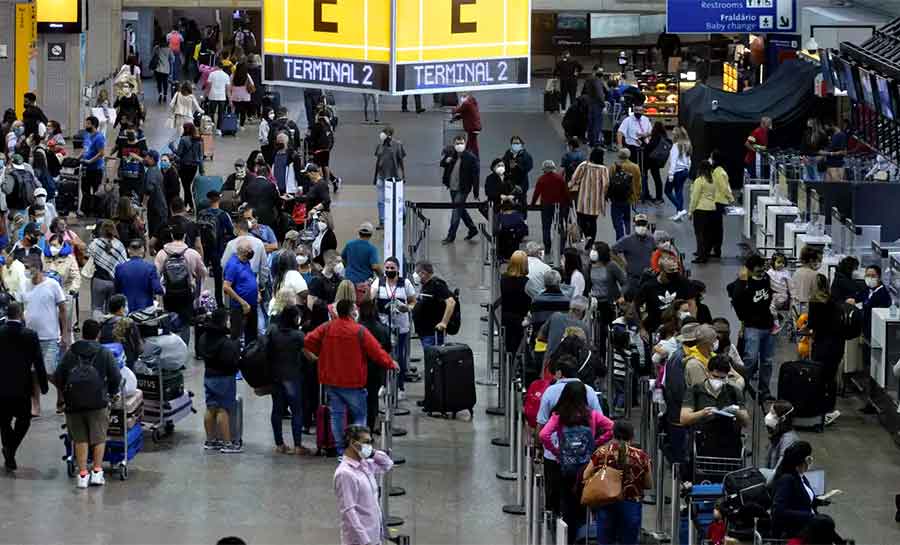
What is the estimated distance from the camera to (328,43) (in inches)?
573

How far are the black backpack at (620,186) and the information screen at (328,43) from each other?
37.1ft

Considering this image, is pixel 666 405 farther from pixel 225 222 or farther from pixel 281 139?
pixel 281 139

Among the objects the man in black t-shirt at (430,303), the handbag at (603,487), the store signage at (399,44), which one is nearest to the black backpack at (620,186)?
the man in black t-shirt at (430,303)

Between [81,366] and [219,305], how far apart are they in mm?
7154

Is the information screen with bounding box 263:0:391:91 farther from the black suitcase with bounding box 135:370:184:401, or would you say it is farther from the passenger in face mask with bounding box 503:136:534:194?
the passenger in face mask with bounding box 503:136:534:194

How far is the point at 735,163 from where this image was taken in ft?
105

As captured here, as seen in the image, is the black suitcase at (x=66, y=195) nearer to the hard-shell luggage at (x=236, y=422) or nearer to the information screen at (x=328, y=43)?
the hard-shell luggage at (x=236, y=422)

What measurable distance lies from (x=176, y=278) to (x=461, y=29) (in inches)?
236

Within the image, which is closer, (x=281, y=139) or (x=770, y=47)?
(x=281, y=139)

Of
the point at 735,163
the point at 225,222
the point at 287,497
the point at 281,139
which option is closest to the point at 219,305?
the point at 225,222

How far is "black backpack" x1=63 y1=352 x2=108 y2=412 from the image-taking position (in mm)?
15391

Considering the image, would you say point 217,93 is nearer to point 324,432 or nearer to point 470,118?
point 470,118

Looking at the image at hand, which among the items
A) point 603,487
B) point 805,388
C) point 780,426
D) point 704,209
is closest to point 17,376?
point 603,487

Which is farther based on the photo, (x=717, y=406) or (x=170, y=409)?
(x=170, y=409)
